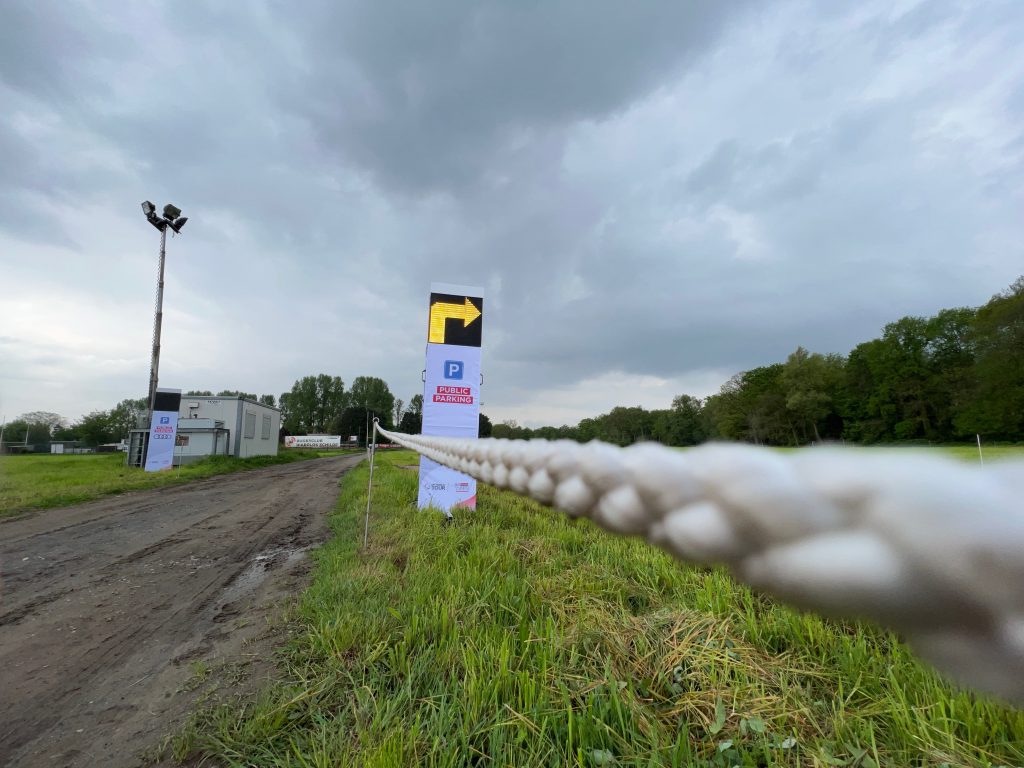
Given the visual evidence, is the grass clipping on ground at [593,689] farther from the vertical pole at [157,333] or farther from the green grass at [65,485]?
the vertical pole at [157,333]

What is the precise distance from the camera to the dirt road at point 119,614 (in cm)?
189

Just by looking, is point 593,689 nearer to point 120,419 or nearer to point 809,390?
point 809,390

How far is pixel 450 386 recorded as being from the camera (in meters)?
6.27

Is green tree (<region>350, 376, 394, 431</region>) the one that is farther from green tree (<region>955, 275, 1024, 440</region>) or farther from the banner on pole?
green tree (<region>955, 275, 1024, 440</region>)

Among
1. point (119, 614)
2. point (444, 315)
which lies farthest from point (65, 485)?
point (444, 315)

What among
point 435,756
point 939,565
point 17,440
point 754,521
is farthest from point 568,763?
point 17,440

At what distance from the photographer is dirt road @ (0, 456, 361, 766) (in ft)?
6.21

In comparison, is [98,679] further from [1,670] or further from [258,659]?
[258,659]

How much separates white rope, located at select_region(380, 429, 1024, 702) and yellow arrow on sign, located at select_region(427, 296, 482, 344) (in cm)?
586

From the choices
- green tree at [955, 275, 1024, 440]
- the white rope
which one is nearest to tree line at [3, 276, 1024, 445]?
green tree at [955, 275, 1024, 440]

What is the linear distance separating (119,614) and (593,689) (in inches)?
135

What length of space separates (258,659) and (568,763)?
1.83 m

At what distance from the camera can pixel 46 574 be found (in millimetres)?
4066

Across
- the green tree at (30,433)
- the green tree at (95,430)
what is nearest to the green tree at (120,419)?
the green tree at (95,430)
